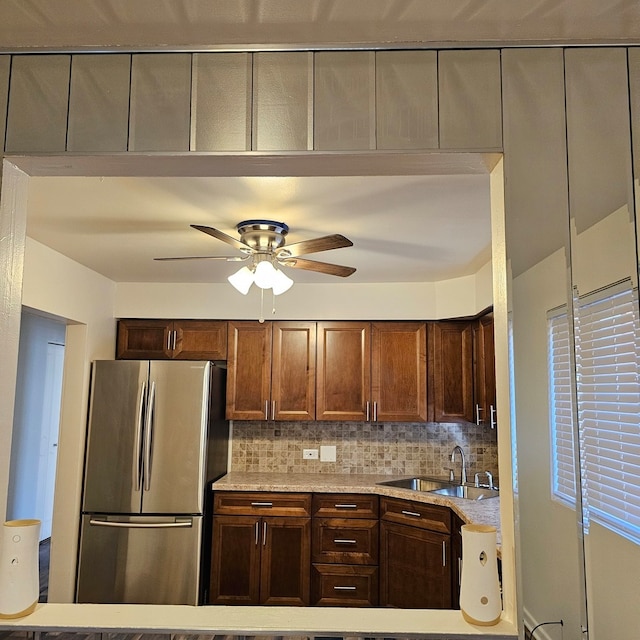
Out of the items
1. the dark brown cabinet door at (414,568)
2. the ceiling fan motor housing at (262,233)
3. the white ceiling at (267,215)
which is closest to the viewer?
the white ceiling at (267,215)

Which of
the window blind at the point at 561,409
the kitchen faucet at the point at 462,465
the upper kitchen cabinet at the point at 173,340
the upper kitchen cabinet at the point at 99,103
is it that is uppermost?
the upper kitchen cabinet at the point at 99,103

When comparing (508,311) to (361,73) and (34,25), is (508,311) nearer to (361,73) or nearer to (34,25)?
(361,73)

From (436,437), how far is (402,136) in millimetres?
3566

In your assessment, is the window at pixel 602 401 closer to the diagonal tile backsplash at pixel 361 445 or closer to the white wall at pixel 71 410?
the white wall at pixel 71 410

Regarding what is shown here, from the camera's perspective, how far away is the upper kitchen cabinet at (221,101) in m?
1.30

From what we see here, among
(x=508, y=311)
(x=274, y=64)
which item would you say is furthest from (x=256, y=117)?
(x=508, y=311)

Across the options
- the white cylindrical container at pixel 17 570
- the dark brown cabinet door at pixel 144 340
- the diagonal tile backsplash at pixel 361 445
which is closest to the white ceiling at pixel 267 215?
the dark brown cabinet door at pixel 144 340

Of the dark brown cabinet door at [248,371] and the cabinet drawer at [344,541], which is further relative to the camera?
the dark brown cabinet door at [248,371]

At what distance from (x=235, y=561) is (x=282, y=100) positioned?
342 centimetres

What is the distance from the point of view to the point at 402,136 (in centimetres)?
128

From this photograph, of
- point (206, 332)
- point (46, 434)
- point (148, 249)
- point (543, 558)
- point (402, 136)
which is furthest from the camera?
point (46, 434)

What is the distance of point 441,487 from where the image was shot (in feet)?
13.8

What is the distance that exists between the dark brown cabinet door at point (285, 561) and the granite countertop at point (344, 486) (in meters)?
0.23

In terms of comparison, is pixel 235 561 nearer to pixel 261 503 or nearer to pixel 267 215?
pixel 261 503
